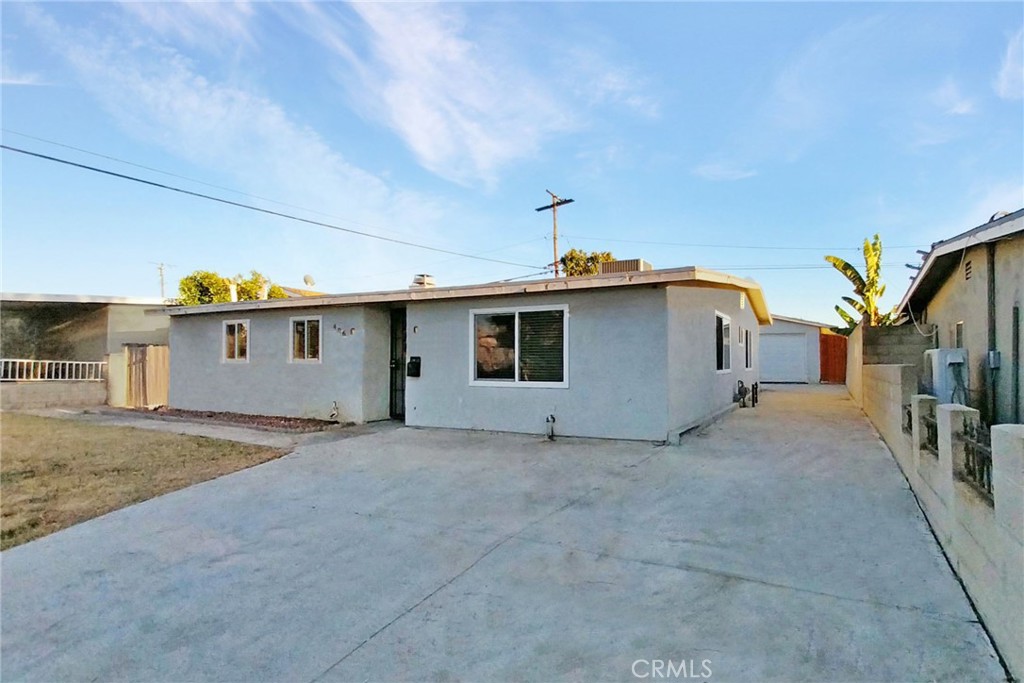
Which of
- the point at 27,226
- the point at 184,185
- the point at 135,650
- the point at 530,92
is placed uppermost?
the point at 530,92

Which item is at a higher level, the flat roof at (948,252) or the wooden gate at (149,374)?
the flat roof at (948,252)

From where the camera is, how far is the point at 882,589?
10.6ft

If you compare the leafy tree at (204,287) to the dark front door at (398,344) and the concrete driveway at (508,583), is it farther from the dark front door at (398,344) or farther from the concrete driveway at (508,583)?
the concrete driveway at (508,583)

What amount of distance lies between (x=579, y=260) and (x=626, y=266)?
687 inches

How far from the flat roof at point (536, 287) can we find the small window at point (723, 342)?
96cm

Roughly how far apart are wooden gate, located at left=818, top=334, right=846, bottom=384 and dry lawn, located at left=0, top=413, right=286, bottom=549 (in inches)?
909

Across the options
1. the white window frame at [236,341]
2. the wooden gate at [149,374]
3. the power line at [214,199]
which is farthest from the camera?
the wooden gate at [149,374]

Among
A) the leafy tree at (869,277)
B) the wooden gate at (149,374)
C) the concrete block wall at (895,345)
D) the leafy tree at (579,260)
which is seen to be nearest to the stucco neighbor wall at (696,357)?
the concrete block wall at (895,345)

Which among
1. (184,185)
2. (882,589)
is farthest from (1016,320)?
(184,185)

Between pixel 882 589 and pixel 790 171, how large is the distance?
47.6 ft

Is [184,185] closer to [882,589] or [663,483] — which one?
[663,483]

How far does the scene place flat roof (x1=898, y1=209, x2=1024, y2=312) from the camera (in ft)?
14.9

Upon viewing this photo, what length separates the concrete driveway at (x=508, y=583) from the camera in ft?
8.79

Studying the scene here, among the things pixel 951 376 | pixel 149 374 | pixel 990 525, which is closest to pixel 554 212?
pixel 149 374
